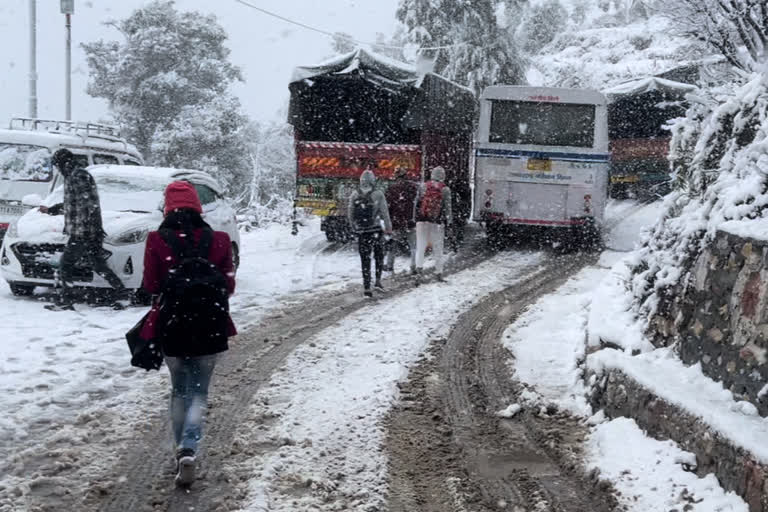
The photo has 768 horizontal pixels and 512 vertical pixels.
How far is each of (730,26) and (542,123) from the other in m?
7.66

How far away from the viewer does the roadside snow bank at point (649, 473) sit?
3.87 metres

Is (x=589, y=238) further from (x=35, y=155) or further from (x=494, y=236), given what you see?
(x=35, y=155)

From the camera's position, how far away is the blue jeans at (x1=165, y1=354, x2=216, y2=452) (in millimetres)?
4332

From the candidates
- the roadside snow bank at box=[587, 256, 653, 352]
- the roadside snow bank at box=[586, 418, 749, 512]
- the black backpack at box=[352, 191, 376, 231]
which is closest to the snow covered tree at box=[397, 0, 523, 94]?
the black backpack at box=[352, 191, 376, 231]

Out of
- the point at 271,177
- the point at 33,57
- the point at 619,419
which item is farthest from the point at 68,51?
the point at 619,419

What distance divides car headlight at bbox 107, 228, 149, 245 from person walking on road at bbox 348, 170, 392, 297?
2682 millimetres

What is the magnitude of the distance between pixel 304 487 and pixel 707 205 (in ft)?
11.4

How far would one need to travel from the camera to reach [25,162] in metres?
13.8

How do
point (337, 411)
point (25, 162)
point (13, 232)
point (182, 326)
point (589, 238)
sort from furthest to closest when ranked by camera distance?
point (589, 238), point (25, 162), point (13, 232), point (337, 411), point (182, 326)

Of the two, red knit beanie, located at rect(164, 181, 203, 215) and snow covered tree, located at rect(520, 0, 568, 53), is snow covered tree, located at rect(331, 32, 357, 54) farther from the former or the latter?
red knit beanie, located at rect(164, 181, 203, 215)

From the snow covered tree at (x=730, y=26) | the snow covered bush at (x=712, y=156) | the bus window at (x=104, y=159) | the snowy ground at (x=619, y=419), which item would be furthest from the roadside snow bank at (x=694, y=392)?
the bus window at (x=104, y=159)

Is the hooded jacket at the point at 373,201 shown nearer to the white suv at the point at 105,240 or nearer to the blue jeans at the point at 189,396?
the white suv at the point at 105,240

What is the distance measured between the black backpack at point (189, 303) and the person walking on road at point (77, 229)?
5.00 m

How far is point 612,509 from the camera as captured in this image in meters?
4.13
